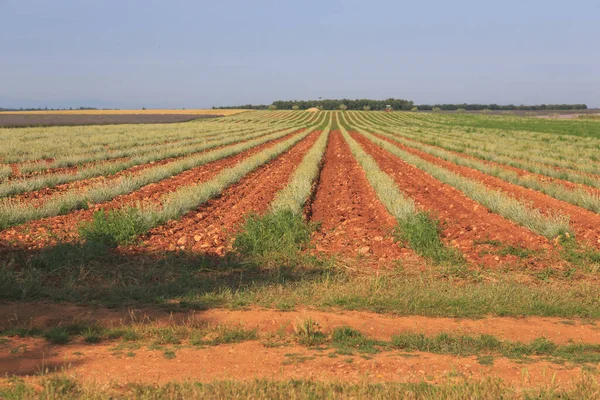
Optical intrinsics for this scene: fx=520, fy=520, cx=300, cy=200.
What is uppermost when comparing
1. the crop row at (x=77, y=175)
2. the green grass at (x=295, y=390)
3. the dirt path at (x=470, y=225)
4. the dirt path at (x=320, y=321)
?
the crop row at (x=77, y=175)

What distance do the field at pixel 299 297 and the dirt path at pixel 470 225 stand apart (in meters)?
0.07

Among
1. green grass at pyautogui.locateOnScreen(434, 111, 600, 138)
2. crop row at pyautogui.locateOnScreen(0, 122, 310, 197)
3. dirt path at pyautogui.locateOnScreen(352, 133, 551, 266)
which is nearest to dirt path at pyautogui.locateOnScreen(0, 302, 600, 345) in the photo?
dirt path at pyautogui.locateOnScreen(352, 133, 551, 266)

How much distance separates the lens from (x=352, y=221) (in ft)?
37.9

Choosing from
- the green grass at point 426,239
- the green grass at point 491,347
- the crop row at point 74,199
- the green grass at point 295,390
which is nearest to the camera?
the green grass at point 295,390

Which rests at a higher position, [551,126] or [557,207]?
[551,126]

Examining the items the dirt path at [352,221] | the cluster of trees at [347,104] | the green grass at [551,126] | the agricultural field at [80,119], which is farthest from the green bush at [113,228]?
the cluster of trees at [347,104]

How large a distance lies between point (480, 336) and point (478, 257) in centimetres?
346

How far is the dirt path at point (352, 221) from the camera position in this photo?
9359mm

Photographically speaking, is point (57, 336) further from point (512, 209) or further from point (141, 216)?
point (512, 209)

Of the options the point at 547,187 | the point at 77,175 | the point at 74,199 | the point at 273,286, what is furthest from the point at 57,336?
the point at 547,187

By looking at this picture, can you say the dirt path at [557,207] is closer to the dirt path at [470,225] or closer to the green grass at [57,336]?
the dirt path at [470,225]

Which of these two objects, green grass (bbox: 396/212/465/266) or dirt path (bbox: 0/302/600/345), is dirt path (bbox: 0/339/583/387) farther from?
green grass (bbox: 396/212/465/266)

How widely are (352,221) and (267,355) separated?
21.7 feet

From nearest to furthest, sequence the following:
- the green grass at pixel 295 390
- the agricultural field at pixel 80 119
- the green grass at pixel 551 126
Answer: the green grass at pixel 295 390
the green grass at pixel 551 126
the agricultural field at pixel 80 119
